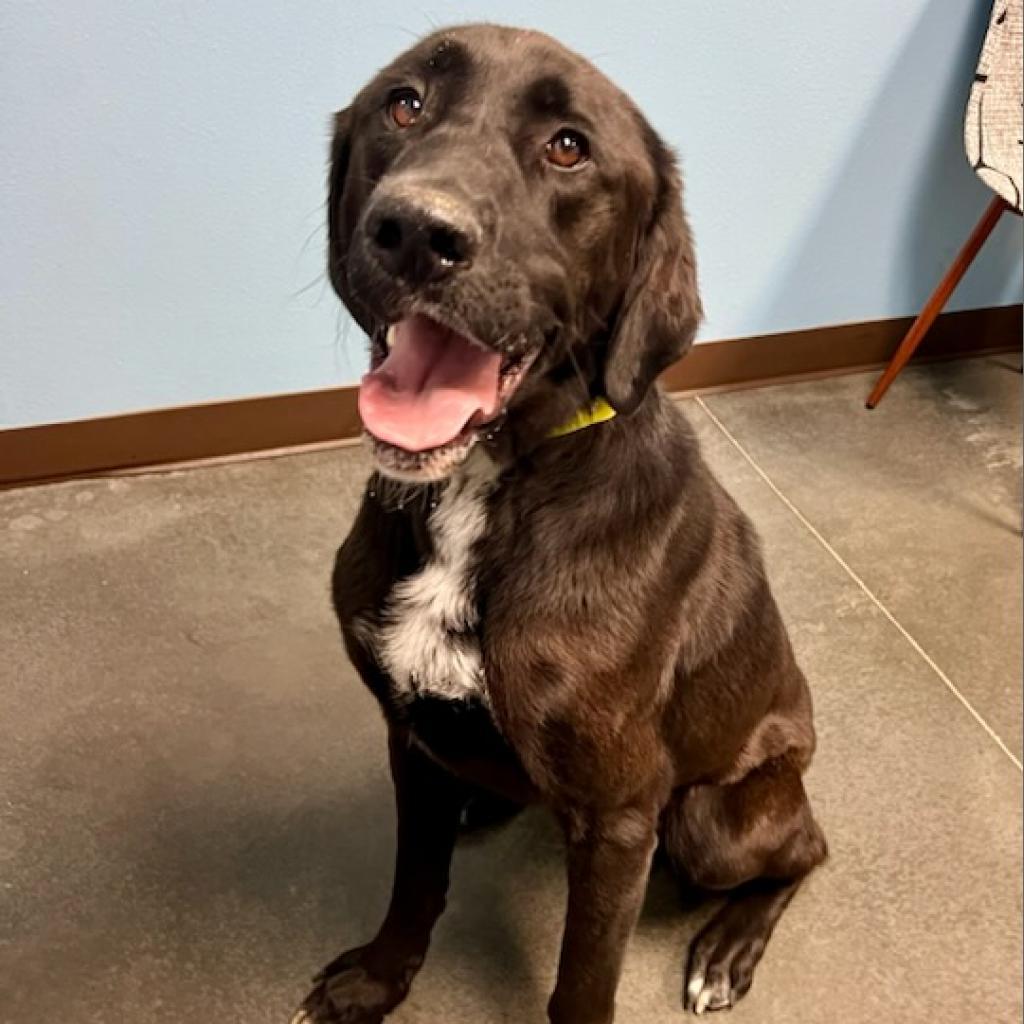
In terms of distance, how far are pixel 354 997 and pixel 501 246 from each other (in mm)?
985

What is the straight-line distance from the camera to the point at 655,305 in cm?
120

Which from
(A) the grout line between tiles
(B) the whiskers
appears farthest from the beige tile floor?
(B) the whiskers

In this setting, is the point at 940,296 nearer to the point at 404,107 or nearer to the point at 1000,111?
the point at 1000,111

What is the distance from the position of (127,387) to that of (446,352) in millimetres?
1386

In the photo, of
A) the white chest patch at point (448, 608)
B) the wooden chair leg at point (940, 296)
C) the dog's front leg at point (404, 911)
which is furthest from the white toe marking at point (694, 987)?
the wooden chair leg at point (940, 296)

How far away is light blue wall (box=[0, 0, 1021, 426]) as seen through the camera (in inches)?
80.8

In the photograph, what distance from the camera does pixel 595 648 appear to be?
1.23m

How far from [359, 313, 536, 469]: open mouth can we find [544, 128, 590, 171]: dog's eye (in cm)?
19

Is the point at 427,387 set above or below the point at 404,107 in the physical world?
below

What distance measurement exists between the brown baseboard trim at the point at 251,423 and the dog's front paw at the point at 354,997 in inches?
48.2

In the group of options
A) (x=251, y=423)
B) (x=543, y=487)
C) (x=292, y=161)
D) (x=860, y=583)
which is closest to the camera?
(x=543, y=487)

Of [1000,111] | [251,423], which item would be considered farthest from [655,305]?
[1000,111]

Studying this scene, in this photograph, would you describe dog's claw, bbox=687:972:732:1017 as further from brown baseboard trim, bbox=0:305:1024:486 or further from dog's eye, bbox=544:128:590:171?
brown baseboard trim, bbox=0:305:1024:486

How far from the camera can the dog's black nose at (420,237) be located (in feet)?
3.19
